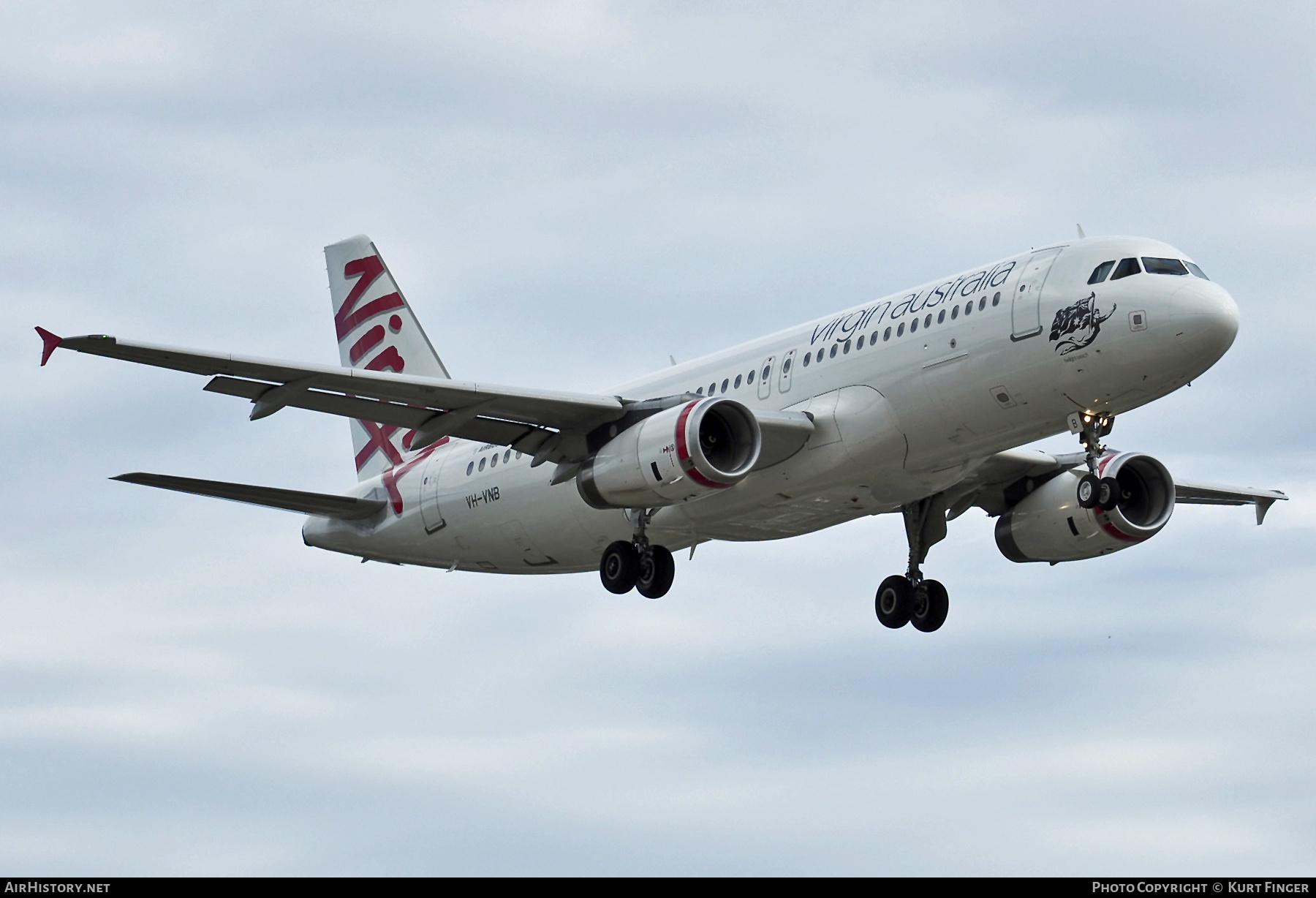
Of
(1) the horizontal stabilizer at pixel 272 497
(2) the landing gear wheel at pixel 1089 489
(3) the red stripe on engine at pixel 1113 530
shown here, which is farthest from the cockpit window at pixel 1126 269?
(1) the horizontal stabilizer at pixel 272 497

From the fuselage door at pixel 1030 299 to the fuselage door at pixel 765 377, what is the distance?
5497 millimetres

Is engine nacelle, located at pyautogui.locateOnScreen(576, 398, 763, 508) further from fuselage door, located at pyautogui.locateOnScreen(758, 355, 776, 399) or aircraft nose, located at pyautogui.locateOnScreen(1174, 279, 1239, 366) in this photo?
aircraft nose, located at pyautogui.locateOnScreen(1174, 279, 1239, 366)

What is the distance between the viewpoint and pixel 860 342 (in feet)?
110

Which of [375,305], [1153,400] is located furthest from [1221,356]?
[375,305]

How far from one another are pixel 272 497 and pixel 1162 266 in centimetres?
1929

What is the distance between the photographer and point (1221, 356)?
99.5 feet

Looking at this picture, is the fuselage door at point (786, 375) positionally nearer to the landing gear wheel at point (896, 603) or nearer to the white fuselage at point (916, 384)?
the white fuselage at point (916, 384)

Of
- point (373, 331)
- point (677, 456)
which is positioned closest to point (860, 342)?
point (677, 456)

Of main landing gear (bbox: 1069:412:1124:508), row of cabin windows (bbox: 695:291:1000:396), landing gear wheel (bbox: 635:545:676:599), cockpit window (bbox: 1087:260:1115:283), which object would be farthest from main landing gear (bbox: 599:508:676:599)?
cockpit window (bbox: 1087:260:1115:283)

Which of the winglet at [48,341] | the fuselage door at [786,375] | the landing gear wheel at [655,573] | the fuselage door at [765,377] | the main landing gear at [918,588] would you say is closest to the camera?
the winglet at [48,341]

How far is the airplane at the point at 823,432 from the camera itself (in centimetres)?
3061

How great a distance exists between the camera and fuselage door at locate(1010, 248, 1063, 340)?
30969 millimetres

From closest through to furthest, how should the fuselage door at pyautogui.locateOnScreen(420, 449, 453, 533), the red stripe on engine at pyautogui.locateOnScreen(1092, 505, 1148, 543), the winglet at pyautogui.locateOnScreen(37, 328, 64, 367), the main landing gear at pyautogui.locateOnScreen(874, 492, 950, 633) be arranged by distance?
1. the winglet at pyautogui.locateOnScreen(37, 328, 64, 367)
2. the red stripe on engine at pyautogui.locateOnScreen(1092, 505, 1148, 543)
3. the main landing gear at pyautogui.locateOnScreen(874, 492, 950, 633)
4. the fuselage door at pyautogui.locateOnScreen(420, 449, 453, 533)

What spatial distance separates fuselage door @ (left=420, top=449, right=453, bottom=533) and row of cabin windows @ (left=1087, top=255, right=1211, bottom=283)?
16.1m
